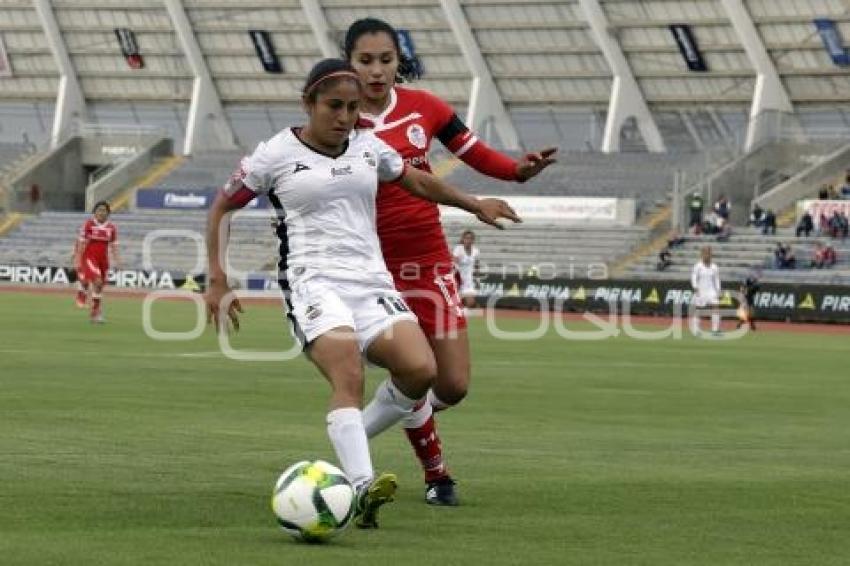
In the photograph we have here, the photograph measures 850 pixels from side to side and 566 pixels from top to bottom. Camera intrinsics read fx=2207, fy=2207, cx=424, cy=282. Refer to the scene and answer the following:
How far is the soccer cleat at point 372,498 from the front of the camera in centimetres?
1055

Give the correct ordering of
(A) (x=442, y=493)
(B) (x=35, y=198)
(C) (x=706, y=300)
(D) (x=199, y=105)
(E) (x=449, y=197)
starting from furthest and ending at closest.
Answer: (B) (x=35, y=198) → (D) (x=199, y=105) → (C) (x=706, y=300) → (A) (x=442, y=493) → (E) (x=449, y=197)

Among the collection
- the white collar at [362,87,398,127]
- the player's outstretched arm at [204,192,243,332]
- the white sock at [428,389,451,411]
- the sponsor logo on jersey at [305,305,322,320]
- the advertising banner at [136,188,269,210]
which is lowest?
the white sock at [428,389,451,411]

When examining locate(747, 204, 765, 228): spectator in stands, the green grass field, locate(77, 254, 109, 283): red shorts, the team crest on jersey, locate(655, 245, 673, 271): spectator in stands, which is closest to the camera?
the green grass field

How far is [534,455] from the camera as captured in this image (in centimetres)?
1516

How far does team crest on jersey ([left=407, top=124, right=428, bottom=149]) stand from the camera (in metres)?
12.8

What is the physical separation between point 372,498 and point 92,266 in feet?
109

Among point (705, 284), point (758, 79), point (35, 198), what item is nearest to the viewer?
point (705, 284)

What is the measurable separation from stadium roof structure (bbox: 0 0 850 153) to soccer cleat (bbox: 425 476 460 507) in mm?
61832

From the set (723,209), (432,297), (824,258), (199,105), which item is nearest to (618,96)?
(723,209)

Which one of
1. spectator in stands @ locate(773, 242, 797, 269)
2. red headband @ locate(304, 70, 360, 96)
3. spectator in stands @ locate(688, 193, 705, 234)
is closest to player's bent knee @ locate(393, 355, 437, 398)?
red headband @ locate(304, 70, 360, 96)

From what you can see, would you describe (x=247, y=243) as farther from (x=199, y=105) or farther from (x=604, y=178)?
(x=199, y=105)

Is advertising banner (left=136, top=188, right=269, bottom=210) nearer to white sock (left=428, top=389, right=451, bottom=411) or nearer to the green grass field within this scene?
the green grass field

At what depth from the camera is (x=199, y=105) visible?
9056 cm

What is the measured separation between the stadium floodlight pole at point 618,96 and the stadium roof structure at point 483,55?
0.05 metres
